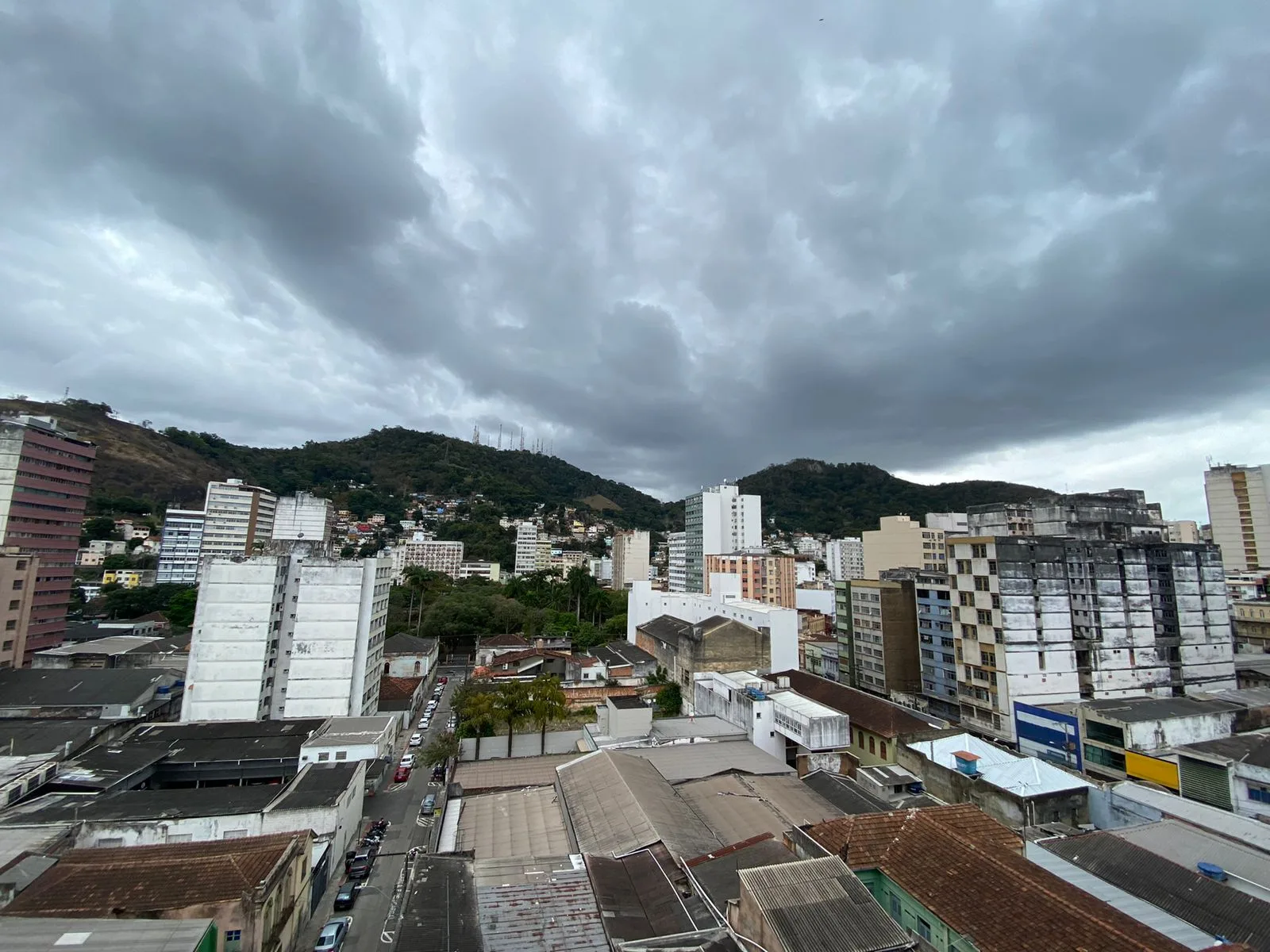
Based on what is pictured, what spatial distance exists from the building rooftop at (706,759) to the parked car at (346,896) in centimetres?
1119

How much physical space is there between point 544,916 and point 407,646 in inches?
1612

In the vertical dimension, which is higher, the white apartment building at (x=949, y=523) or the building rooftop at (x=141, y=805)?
the white apartment building at (x=949, y=523)

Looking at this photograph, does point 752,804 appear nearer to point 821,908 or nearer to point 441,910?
point 821,908

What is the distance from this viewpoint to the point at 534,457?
197875mm

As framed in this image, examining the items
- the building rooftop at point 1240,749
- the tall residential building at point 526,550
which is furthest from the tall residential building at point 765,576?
the tall residential building at point 526,550

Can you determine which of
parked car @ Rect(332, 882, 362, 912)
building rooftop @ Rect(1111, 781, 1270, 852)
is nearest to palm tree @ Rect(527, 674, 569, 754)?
parked car @ Rect(332, 882, 362, 912)

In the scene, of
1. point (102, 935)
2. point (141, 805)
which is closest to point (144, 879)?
point (102, 935)

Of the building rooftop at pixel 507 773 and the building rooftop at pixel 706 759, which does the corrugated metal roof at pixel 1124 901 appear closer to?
the building rooftop at pixel 706 759

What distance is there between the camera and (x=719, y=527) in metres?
84.0

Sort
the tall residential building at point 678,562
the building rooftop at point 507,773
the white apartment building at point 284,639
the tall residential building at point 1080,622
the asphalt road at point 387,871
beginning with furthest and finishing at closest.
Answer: the tall residential building at point 678,562 → the tall residential building at point 1080,622 → the white apartment building at point 284,639 → the building rooftop at point 507,773 → the asphalt road at point 387,871

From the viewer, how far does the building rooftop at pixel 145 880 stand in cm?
1242

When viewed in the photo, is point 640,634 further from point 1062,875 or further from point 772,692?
point 1062,875

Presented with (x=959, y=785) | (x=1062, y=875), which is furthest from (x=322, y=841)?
(x=959, y=785)

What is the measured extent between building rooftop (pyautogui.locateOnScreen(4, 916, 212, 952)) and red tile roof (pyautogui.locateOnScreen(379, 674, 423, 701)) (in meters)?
29.6
